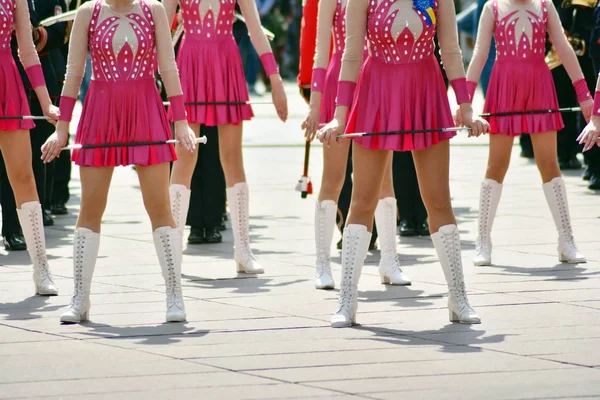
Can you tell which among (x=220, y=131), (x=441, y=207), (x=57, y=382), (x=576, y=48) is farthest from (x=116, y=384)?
(x=576, y=48)

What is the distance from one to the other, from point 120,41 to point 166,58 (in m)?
0.26

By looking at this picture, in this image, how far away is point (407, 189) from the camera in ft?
34.3

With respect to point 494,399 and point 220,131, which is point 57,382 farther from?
point 220,131

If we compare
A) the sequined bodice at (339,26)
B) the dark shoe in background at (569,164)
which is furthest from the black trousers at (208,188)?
the dark shoe in background at (569,164)

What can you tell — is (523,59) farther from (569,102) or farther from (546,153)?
(569,102)

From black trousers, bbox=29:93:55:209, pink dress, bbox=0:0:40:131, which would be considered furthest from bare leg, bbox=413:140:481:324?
black trousers, bbox=29:93:55:209

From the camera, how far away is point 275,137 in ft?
64.1

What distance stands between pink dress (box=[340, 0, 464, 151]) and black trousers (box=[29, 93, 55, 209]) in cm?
345

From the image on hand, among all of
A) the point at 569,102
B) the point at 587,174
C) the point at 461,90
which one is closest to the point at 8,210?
the point at 461,90

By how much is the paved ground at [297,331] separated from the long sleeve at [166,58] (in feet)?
3.69

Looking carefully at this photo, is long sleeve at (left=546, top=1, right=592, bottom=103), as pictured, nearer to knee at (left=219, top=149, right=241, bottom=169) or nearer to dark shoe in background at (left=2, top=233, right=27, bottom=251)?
knee at (left=219, top=149, right=241, bottom=169)

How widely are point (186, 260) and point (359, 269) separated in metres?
2.64

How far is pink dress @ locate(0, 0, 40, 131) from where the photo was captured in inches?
314

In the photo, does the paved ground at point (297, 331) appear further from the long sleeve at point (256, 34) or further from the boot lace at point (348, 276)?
the long sleeve at point (256, 34)
